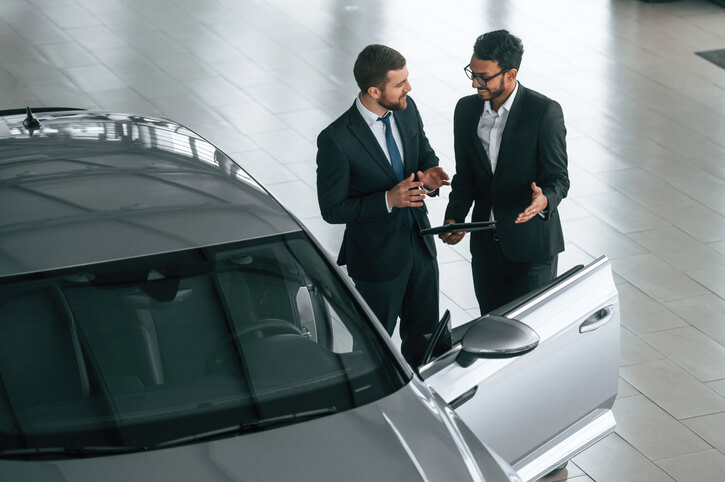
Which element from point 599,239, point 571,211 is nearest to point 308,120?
point 571,211

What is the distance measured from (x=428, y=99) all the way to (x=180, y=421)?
605 centimetres

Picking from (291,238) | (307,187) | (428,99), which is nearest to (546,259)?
→ (291,238)

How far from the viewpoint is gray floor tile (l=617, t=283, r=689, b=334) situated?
223 inches

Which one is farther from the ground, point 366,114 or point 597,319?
point 366,114

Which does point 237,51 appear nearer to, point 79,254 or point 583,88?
point 583,88

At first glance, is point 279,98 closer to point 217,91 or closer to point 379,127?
point 217,91

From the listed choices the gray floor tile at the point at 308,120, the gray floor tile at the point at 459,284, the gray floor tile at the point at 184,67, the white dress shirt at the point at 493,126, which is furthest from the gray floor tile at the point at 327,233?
the gray floor tile at the point at 184,67

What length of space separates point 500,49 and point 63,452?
7.92ft

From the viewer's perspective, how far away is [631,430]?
4840 mm

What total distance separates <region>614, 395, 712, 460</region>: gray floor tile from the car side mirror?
158 cm

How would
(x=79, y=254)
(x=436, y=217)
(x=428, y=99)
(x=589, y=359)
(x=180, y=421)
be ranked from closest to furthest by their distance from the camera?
(x=180, y=421) → (x=79, y=254) → (x=589, y=359) → (x=436, y=217) → (x=428, y=99)

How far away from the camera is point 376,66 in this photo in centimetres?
425

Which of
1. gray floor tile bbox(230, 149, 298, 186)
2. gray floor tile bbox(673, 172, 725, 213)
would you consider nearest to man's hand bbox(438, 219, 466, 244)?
gray floor tile bbox(230, 149, 298, 186)

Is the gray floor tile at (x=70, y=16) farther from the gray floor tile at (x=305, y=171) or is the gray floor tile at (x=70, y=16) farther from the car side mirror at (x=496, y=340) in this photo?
the car side mirror at (x=496, y=340)
